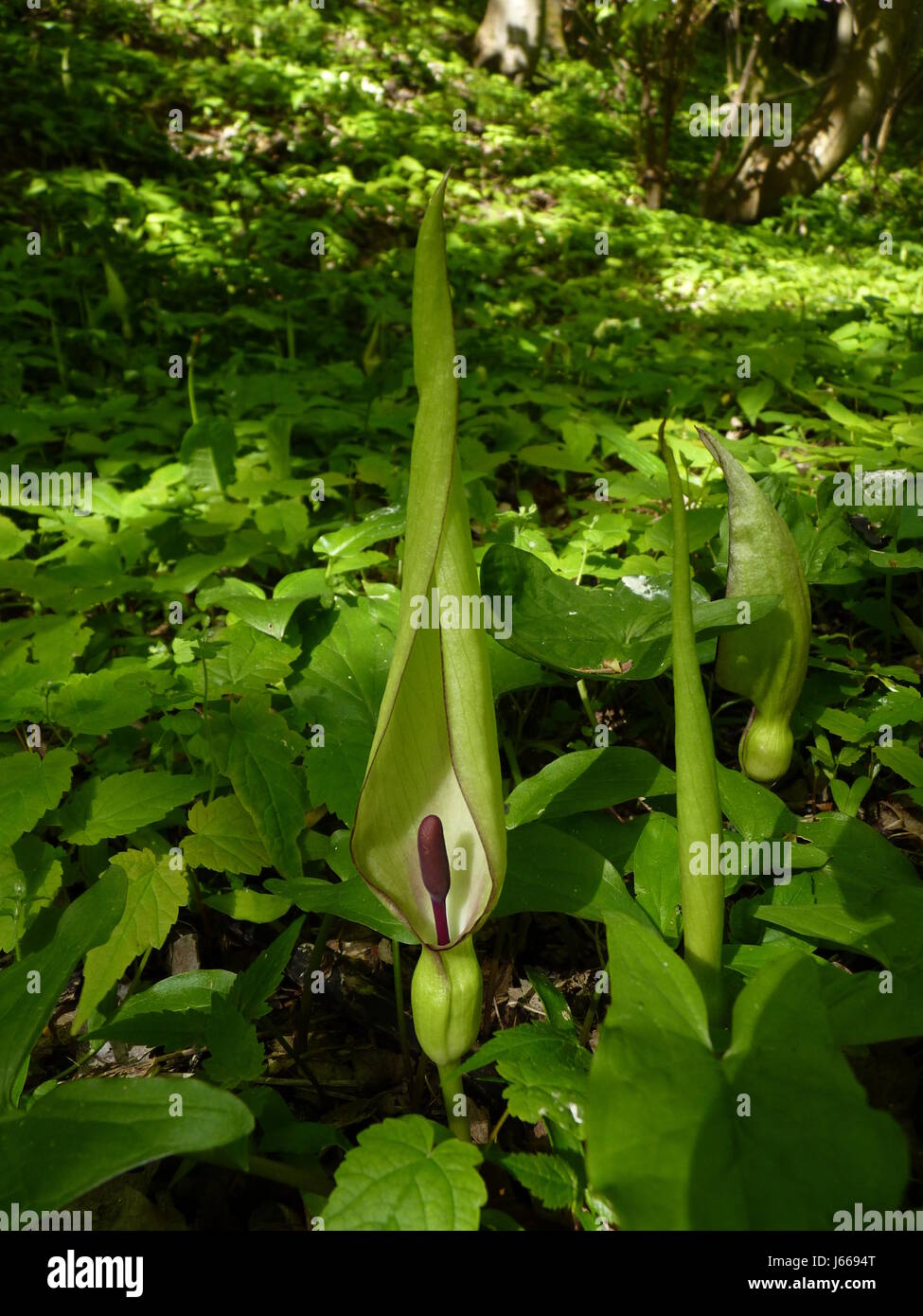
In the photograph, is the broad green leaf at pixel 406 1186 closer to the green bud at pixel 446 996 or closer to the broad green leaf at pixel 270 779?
the green bud at pixel 446 996

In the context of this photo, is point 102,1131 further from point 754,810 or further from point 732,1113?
point 754,810

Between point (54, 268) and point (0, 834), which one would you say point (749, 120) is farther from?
point (0, 834)

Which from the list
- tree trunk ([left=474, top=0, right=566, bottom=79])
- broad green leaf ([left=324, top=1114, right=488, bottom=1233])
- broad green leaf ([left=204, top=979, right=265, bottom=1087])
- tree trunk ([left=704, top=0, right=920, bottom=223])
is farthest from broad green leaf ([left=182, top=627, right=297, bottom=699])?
tree trunk ([left=474, top=0, right=566, bottom=79])

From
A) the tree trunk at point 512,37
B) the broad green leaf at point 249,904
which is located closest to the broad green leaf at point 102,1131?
the broad green leaf at point 249,904

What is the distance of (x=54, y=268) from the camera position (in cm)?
530

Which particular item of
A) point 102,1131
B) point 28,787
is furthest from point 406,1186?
point 28,787

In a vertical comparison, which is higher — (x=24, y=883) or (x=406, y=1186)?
(x=24, y=883)

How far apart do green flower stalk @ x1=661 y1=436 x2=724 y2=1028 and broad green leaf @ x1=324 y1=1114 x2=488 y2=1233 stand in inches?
13.7

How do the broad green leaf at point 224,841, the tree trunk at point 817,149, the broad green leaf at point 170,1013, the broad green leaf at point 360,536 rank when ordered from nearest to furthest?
the broad green leaf at point 170,1013 → the broad green leaf at point 224,841 → the broad green leaf at point 360,536 → the tree trunk at point 817,149

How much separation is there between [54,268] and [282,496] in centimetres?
338

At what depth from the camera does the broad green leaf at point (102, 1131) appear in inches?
34.5

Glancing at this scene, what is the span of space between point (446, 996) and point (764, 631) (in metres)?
0.90

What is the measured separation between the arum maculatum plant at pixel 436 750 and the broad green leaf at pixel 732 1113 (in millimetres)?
217

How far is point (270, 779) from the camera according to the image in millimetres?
1637
